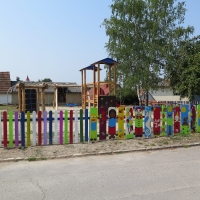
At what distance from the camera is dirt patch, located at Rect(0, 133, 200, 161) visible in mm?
6719

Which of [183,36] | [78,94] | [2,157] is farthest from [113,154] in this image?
[78,94]

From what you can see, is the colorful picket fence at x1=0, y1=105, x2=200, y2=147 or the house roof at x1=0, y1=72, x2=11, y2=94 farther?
the house roof at x1=0, y1=72, x2=11, y2=94

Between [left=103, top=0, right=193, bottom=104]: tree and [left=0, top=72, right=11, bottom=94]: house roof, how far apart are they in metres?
24.2

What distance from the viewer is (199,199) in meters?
3.96

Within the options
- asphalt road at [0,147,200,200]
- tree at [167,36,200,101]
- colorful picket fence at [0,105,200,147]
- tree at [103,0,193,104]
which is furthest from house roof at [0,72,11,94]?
asphalt road at [0,147,200,200]

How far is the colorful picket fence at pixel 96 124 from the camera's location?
7488mm

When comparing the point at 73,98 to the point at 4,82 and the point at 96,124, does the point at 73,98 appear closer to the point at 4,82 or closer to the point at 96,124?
the point at 4,82

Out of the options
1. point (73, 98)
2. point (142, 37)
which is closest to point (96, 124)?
point (142, 37)

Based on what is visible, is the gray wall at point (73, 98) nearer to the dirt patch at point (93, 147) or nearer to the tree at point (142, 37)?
the tree at point (142, 37)

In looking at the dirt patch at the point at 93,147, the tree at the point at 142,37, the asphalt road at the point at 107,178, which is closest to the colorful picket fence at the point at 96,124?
the dirt patch at the point at 93,147

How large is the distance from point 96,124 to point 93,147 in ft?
3.03

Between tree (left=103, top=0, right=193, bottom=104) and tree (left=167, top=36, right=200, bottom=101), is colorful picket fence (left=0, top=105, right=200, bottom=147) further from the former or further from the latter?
tree (left=103, top=0, right=193, bottom=104)

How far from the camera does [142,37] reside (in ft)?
84.8

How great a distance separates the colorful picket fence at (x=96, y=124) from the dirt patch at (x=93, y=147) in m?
0.29
